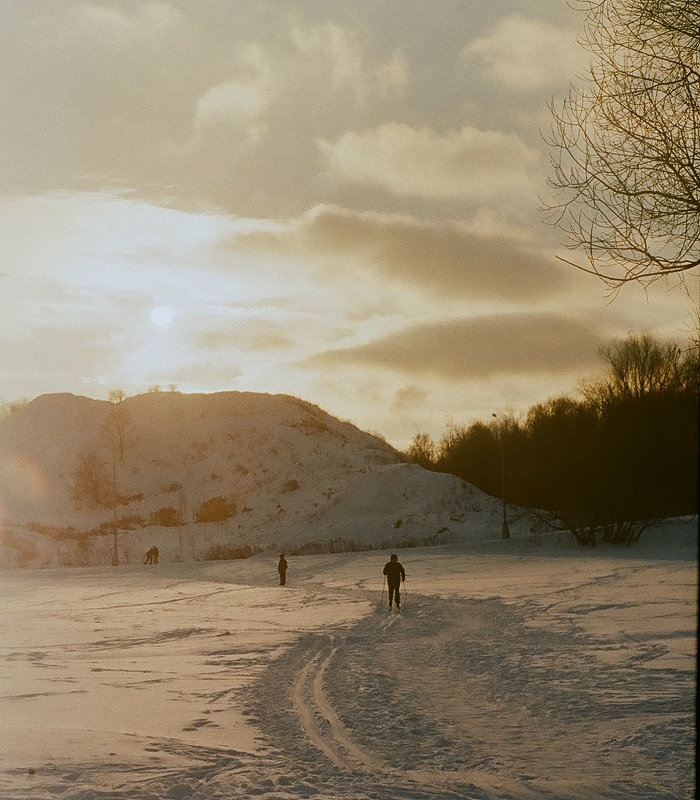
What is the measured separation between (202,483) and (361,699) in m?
107

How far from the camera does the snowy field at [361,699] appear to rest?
345 inches

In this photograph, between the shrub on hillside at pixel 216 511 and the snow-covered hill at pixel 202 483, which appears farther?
the shrub on hillside at pixel 216 511

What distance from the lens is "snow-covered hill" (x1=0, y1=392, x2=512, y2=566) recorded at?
74.0 metres

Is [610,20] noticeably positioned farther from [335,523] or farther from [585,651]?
[335,523]

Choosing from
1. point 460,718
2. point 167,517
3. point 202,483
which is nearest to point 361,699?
point 460,718

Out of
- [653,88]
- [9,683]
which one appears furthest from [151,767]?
[653,88]

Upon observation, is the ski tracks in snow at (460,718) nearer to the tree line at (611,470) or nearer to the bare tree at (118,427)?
the tree line at (611,470)

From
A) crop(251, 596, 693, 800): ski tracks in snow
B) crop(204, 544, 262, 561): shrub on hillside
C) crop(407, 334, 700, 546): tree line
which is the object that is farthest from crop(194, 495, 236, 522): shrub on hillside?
crop(251, 596, 693, 800): ski tracks in snow

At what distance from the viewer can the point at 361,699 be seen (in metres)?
12.5

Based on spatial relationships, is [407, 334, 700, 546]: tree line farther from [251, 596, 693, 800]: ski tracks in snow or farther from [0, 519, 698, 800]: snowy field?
[251, 596, 693, 800]: ski tracks in snow

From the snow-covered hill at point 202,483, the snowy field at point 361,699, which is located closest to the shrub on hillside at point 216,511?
the snow-covered hill at point 202,483

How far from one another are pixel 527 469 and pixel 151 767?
4359 centimetres

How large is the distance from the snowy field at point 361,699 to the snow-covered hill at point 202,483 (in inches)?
1548

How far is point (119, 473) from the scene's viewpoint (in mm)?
123625
